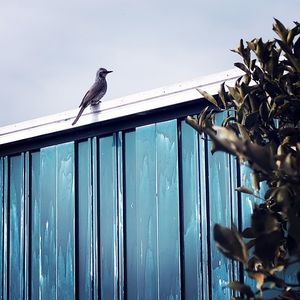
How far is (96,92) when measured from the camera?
10.1 m

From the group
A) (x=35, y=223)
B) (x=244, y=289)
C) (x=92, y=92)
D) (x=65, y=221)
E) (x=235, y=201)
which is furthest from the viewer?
(x=92, y=92)

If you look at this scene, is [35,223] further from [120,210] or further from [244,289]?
[244,289]

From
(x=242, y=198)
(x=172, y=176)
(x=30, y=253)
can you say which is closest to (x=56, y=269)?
(x=30, y=253)

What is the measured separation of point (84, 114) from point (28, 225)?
142 centimetres

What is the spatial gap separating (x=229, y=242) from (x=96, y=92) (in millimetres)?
7472

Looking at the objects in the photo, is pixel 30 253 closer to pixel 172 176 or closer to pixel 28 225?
pixel 28 225

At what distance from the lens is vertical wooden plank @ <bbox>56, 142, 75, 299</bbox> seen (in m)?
8.64

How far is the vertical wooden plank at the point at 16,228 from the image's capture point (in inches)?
364

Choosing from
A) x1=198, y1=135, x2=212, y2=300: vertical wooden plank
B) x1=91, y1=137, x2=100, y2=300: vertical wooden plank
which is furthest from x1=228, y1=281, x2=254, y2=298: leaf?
x1=91, y1=137, x2=100, y2=300: vertical wooden plank

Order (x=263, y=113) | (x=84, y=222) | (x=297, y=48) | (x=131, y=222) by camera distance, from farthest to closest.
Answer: (x=84, y=222)
(x=131, y=222)
(x=263, y=113)
(x=297, y=48)

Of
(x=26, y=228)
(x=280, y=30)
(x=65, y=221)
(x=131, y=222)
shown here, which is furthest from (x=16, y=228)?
(x=280, y=30)

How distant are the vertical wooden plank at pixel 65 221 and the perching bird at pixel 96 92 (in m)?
0.41

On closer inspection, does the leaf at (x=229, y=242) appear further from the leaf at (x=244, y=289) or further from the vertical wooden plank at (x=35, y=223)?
the vertical wooden plank at (x=35, y=223)

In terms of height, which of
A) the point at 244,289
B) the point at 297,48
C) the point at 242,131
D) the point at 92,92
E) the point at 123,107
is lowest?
the point at 244,289
